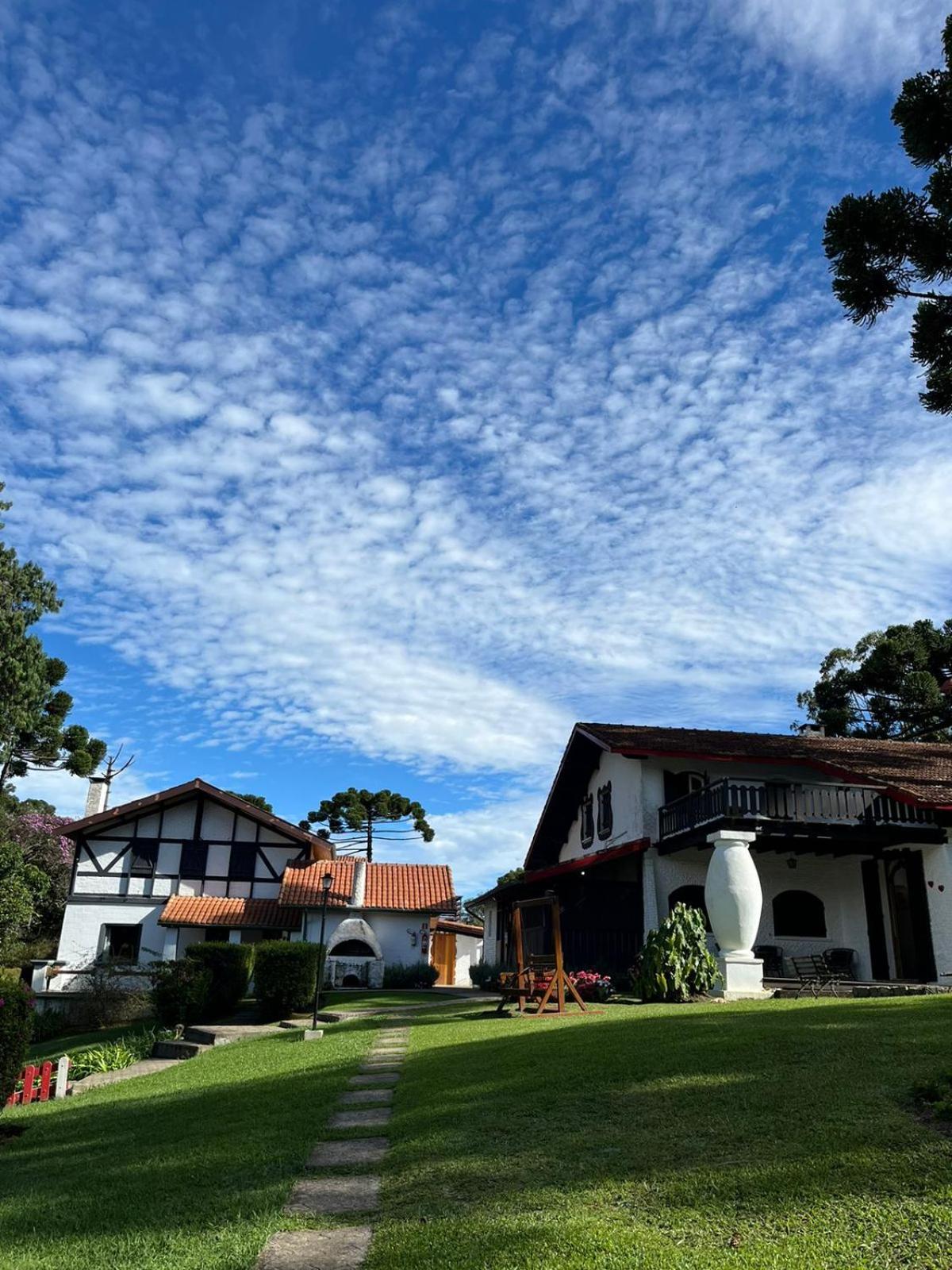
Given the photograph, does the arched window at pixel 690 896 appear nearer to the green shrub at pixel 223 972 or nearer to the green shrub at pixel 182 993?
the green shrub at pixel 223 972

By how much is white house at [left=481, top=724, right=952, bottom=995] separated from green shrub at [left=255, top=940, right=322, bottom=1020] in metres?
6.43

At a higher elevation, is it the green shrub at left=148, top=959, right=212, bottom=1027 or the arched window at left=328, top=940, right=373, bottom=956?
the arched window at left=328, top=940, right=373, bottom=956

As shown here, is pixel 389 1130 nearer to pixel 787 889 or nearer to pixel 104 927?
→ pixel 787 889

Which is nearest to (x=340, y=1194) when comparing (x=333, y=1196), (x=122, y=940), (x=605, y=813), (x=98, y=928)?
(x=333, y=1196)

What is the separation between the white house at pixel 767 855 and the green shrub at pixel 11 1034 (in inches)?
490

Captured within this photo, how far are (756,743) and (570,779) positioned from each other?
676 cm

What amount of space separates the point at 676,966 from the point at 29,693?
2578cm

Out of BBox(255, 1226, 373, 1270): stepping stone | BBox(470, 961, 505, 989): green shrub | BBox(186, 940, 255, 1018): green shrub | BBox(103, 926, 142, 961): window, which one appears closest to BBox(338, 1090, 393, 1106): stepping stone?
BBox(255, 1226, 373, 1270): stepping stone

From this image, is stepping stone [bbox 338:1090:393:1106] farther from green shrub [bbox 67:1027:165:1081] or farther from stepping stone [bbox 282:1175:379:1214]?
green shrub [bbox 67:1027:165:1081]

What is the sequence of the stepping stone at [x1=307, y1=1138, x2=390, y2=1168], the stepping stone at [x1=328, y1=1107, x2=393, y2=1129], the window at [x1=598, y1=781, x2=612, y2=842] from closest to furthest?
1. the stepping stone at [x1=307, y1=1138, x2=390, y2=1168]
2. the stepping stone at [x1=328, y1=1107, x2=393, y2=1129]
3. the window at [x1=598, y1=781, x2=612, y2=842]

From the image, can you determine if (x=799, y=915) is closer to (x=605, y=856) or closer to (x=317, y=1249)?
(x=605, y=856)

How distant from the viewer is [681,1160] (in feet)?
19.8

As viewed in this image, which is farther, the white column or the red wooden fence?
the white column

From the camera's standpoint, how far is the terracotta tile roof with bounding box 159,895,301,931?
30.8m
